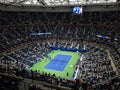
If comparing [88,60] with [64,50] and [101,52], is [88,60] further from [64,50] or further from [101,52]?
[64,50]

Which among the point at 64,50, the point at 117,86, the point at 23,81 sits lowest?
the point at 64,50

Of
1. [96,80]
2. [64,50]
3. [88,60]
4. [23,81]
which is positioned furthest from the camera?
[64,50]

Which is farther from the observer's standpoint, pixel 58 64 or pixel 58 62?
pixel 58 62

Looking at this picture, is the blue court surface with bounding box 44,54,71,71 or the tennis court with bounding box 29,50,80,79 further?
the blue court surface with bounding box 44,54,71,71

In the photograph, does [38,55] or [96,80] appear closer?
[96,80]

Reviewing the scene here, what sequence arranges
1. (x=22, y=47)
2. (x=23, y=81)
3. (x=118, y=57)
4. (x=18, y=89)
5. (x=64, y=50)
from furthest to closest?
1. (x=64, y=50)
2. (x=22, y=47)
3. (x=118, y=57)
4. (x=23, y=81)
5. (x=18, y=89)

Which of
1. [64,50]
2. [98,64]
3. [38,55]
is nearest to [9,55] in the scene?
[38,55]

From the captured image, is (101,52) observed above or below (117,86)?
below

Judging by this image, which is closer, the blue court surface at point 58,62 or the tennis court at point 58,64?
the tennis court at point 58,64
